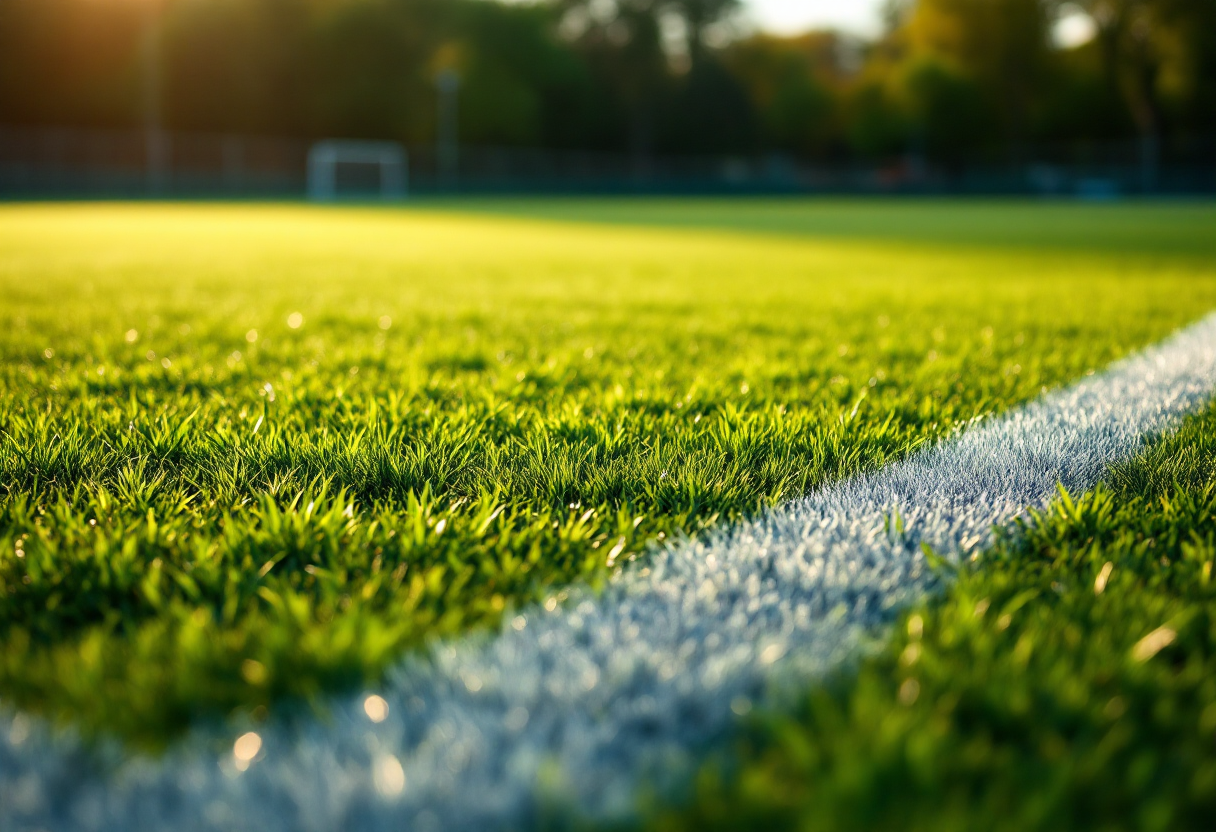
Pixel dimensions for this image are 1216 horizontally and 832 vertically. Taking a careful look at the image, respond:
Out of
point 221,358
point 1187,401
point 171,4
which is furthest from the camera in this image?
point 171,4

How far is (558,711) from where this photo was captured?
Answer: 3.61 ft

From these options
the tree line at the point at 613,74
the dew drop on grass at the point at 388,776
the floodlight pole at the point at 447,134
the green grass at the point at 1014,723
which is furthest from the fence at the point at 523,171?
the green grass at the point at 1014,723

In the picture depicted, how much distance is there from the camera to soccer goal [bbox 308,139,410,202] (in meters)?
39.5

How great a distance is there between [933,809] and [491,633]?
0.63m

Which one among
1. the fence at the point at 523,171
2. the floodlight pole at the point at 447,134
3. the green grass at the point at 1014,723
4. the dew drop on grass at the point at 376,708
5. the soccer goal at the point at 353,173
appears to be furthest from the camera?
the floodlight pole at the point at 447,134

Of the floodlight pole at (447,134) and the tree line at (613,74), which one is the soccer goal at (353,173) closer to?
the floodlight pole at (447,134)

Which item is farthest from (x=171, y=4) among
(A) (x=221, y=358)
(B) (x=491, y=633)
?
(B) (x=491, y=633)

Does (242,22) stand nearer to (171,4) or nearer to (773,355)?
(171,4)

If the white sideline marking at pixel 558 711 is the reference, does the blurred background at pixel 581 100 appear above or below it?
above

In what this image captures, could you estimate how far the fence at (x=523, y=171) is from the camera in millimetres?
34844

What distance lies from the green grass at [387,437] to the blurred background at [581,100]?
3320cm

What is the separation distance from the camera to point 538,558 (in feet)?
5.12

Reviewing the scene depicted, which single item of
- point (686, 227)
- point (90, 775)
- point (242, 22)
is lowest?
point (90, 775)

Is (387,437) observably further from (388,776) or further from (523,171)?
(523,171)
